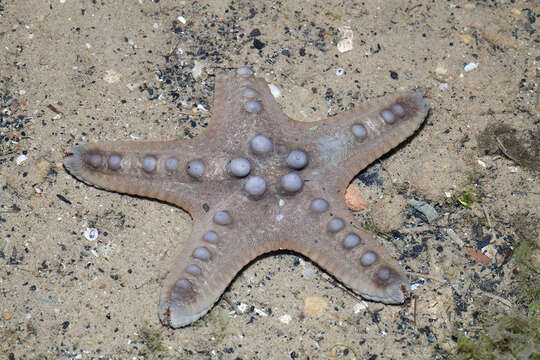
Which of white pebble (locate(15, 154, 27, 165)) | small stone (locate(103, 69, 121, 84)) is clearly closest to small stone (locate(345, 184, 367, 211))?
small stone (locate(103, 69, 121, 84))

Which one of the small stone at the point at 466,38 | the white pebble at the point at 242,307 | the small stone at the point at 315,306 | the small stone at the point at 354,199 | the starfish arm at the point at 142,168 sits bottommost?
the white pebble at the point at 242,307

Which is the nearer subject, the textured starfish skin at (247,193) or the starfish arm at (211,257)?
the starfish arm at (211,257)

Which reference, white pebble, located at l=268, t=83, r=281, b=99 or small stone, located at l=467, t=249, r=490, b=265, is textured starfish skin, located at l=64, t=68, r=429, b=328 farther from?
small stone, located at l=467, t=249, r=490, b=265

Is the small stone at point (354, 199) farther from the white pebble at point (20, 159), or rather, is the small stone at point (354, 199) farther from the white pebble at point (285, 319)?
the white pebble at point (20, 159)

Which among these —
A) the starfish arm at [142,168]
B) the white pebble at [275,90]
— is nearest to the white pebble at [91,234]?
the starfish arm at [142,168]

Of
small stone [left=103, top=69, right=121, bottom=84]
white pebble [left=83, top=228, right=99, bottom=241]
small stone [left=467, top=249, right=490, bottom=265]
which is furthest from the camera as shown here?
small stone [left=103, top=69, right=121, bottom=84]

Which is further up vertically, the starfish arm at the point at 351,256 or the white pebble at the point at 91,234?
the starfish arm at the point at 351,256

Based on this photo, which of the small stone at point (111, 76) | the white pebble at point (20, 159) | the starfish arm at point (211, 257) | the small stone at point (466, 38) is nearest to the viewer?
the starfish arm at point (211, 257)

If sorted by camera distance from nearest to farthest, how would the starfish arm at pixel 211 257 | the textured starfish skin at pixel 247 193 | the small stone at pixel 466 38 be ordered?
1. the starfish arm at pixel 211 257
2. the textured starfish skin at pixel 247 193
3. the small stone at pixel 466 38
